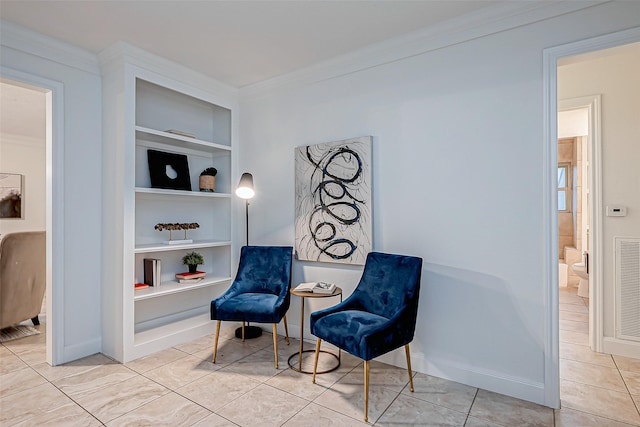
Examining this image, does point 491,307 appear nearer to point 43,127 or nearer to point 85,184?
point 85,184

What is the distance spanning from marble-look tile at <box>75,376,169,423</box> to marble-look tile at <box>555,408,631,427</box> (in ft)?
7.99

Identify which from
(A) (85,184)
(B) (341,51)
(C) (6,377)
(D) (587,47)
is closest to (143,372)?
(C) (6,377)

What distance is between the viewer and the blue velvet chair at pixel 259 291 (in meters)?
2.70

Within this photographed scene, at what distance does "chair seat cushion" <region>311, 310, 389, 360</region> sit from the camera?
2045 millimetres

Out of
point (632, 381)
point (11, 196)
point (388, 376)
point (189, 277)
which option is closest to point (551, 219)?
point (632, 381)

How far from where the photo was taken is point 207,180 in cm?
350

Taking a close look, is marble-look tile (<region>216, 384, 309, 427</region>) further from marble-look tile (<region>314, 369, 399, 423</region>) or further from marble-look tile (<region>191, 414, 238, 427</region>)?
marble-look tile (<region>314, 369, 399, 423</region>)

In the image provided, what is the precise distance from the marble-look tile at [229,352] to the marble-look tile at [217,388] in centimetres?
22

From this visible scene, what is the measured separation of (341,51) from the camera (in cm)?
285

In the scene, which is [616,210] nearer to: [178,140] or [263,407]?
[263,407]

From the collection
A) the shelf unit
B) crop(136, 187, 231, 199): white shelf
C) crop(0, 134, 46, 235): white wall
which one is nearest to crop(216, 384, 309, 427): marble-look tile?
the shelf unit

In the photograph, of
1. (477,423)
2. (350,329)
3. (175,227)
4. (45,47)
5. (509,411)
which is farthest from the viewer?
(175,227)

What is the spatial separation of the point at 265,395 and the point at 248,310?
0.65 m

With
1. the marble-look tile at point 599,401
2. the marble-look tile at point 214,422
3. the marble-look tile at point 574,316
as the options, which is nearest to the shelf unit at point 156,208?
the marble-look tile at point 214,422
